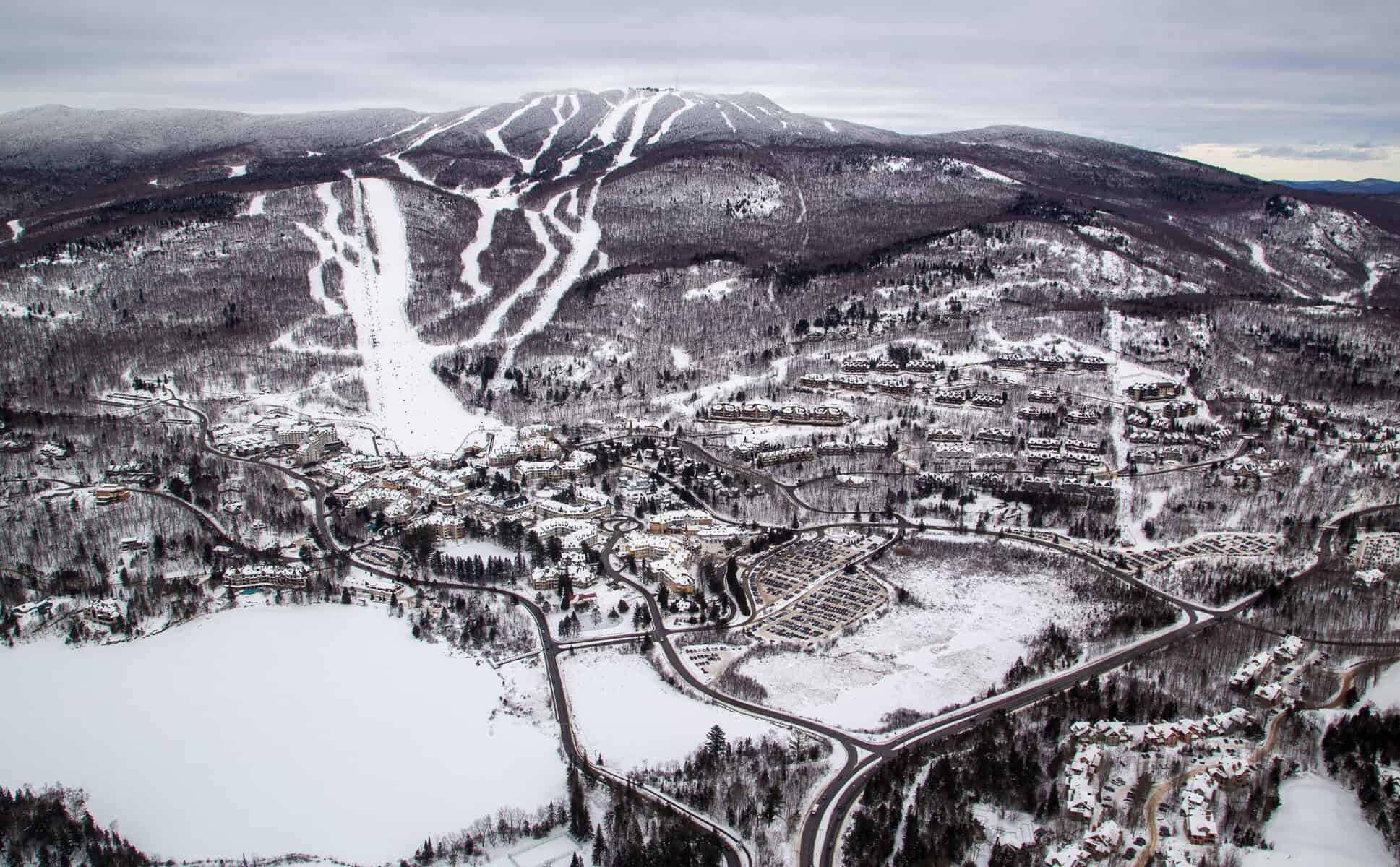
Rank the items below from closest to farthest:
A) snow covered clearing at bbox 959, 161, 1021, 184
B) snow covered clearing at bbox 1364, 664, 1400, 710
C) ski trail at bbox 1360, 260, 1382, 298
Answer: snow covered clearing at bbox 1364, 664, 1400, 710
ski trail at bbox 1360, 260, 1382, 298
snow covered clearing at bbox 959, 161, 1021, 184

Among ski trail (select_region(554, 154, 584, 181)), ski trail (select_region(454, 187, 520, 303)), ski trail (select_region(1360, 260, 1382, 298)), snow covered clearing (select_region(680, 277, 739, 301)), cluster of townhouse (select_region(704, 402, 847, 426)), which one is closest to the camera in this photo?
cluster of townhouse (select_region(704, 402, 847, 426))

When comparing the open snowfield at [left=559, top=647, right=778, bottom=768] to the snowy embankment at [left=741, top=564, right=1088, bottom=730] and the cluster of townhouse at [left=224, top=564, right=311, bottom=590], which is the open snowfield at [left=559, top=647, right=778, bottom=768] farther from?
the cluster of townhouse at [left=224, top=564, right=311, bottom=590]

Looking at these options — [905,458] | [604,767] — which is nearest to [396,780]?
[604,767]

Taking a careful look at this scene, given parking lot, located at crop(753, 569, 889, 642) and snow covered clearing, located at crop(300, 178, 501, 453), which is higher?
snow covered clearing, located at crop(300, 178, 501, 453)

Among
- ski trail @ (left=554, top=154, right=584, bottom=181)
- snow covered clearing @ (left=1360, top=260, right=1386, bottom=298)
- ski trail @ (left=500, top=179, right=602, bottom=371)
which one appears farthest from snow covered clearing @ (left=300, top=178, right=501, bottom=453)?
snow covered clearing @ (left=1360, top=260, right=1386, bottom=298)

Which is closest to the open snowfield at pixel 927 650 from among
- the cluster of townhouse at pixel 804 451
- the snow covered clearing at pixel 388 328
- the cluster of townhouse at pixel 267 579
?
the cluster of townhouse at pixel 804 451

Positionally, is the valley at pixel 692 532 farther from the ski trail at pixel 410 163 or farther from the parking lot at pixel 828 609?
the ski trail at pixel 410 163
